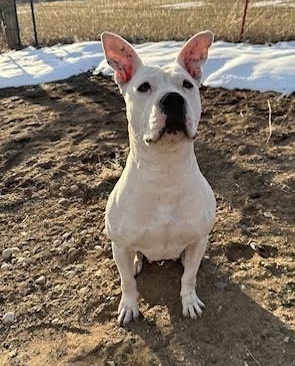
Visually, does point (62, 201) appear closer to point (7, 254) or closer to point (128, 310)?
point (7, 254)

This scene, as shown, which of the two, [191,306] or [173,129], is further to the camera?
[191,306]

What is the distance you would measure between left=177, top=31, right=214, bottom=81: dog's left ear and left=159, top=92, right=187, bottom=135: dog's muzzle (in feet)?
1.70

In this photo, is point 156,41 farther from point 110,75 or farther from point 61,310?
point 61,310

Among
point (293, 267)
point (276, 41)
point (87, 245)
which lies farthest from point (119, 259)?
point (276, 41)

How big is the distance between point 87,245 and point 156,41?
6.72m

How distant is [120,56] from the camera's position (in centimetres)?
285

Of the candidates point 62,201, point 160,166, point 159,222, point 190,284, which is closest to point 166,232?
point 159,222

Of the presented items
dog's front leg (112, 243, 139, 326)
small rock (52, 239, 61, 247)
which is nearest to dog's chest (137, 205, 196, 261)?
dog's front leg (112, 243, 139, 326)

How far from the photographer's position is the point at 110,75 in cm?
786

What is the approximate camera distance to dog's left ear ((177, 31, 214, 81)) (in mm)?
2895

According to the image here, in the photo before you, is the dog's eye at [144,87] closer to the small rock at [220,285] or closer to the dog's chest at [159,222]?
the dog's chest at [159,222]

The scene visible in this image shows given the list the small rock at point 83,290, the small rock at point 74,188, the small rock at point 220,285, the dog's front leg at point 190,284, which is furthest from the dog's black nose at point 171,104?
the small rock at point 74,188

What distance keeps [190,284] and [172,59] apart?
5.65 m

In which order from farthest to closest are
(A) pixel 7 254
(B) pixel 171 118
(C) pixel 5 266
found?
1. (A) pixel 7 254
2. (C) pixel 5 266
3. (B) pixel 171 118
